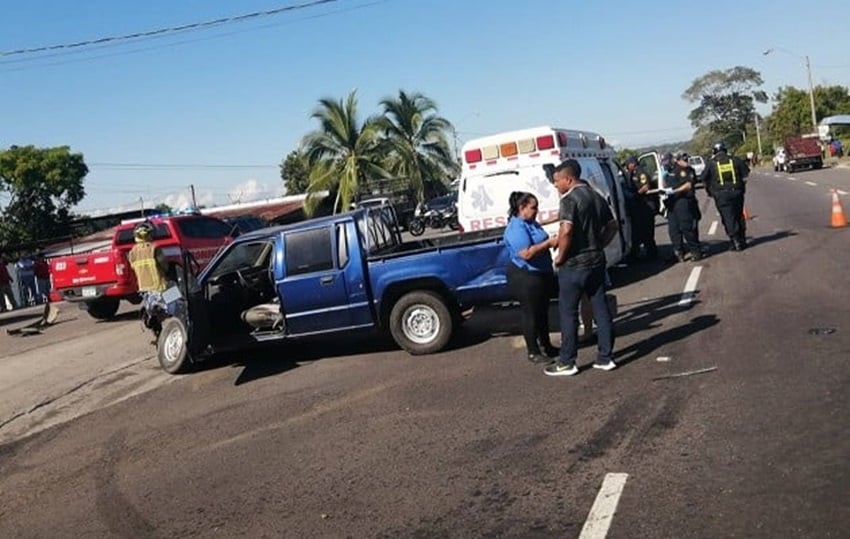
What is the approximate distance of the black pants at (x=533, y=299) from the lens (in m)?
7.65

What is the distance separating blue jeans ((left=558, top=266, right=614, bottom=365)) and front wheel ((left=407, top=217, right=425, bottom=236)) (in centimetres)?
2864

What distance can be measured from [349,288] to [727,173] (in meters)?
7.44

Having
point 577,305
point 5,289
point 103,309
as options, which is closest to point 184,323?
point 577,305

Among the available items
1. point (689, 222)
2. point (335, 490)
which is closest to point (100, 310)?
point (689, 222)

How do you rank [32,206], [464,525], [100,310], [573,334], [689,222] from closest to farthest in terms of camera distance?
[464,525] → [573,334] → [689,222] → [100,310] → [32,206]

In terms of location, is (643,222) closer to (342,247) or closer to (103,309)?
(342,247)

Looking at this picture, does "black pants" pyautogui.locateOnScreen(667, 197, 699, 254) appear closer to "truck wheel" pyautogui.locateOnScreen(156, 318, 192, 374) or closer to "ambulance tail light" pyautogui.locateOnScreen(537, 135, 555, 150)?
"ambulance tail light" pyautogui.locateOnScreen(537, 135, 555, 150)

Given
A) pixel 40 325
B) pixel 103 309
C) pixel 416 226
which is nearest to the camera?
pixel 103 309

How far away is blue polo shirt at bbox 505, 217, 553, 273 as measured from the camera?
7.59 meters

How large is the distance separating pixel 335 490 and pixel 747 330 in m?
4.71

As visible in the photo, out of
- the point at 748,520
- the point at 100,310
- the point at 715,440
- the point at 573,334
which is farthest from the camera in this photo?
the point at 100,310

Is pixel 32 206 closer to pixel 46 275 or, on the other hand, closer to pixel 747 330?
pixel 46 275

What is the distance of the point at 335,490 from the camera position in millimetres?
5207

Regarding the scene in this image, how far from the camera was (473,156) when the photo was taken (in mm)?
12234
